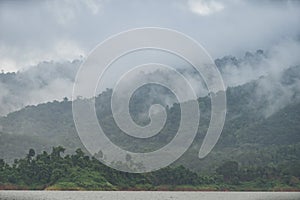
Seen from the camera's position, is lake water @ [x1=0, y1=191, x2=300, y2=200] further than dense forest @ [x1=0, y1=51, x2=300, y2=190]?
No

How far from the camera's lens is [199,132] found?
189 metres

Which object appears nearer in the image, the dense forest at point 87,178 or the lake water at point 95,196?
the lake water at point 95,196

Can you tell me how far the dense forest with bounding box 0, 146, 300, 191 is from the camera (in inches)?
3465

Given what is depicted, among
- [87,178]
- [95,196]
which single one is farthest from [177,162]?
[95,196]

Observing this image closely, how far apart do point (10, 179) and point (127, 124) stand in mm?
78729

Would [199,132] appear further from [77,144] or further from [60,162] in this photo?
[60,162]

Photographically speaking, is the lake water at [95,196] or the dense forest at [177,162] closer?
the lake water at [95,196]

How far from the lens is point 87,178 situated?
294 feet

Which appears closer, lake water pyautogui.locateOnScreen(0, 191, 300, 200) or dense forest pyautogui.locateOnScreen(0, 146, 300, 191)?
lake water pyautogui.locateOnScreen(0, 191, 300, 200)

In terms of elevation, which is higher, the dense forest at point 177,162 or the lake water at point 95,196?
the dense forest at point 177,162

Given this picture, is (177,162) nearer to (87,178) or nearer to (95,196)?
(87,178)

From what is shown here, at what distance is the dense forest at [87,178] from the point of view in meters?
88.0

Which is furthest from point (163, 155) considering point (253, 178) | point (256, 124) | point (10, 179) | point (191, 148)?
point (10, 179)

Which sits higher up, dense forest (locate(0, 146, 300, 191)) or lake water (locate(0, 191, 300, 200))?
dense forest (locate(0, 146, 300, 191))
